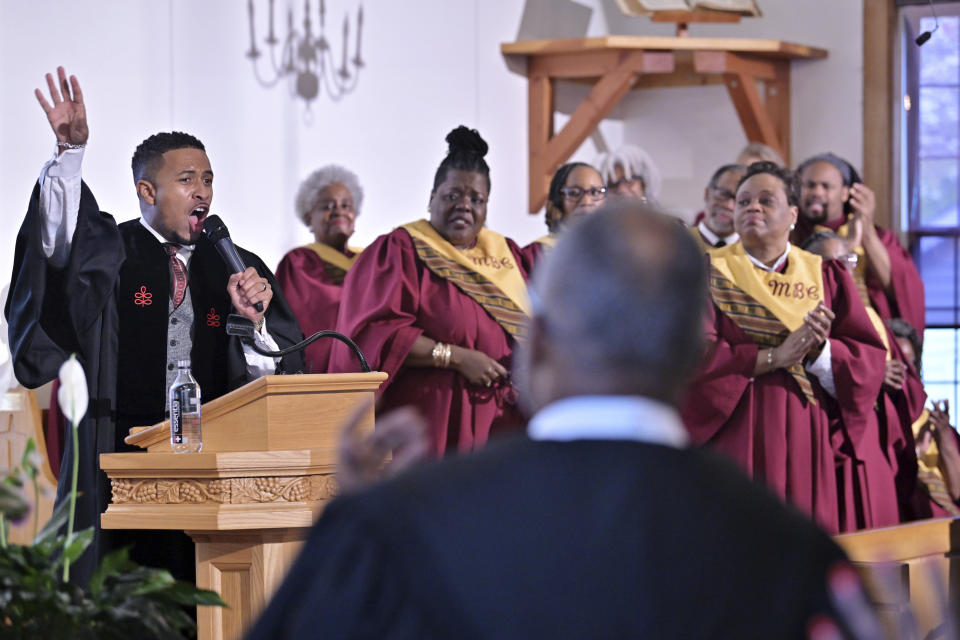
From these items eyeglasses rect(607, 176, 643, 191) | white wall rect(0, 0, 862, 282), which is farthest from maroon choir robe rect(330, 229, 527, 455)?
eyeglasses rect(607, 176, 643, 191)

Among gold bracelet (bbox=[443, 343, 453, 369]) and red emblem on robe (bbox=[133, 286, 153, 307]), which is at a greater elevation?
red emblem on robe (bbox=[133, 286, 153, 307])

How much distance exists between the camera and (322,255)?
6090 mm

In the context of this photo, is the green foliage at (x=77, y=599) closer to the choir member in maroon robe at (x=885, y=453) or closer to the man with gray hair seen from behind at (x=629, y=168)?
the choir member in maroon robe at (x=885, y=453)

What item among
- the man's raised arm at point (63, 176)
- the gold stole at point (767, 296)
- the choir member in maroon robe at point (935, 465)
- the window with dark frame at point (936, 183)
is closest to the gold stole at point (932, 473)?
the choir member in maroon robe at point (935, 465)

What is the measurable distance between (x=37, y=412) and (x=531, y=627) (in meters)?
4.18

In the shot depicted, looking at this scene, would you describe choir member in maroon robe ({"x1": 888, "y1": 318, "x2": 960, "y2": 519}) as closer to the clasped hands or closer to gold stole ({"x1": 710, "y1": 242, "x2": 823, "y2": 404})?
gold stole ({"x1": 710, "y1": 242, "x2": 823, "y2": 404})

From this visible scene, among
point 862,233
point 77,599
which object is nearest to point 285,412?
point 77,599

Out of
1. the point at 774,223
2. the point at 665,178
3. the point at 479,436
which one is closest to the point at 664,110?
the point at 665,178

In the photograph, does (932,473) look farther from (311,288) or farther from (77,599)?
(77,599)

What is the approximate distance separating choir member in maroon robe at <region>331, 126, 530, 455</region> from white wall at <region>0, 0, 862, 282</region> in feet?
4.63

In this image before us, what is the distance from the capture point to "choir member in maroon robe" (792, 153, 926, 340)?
6.13 metres

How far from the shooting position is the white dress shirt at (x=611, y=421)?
1133mm

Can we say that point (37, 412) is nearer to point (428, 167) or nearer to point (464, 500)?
point (428, 167)

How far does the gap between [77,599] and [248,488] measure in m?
1.06
